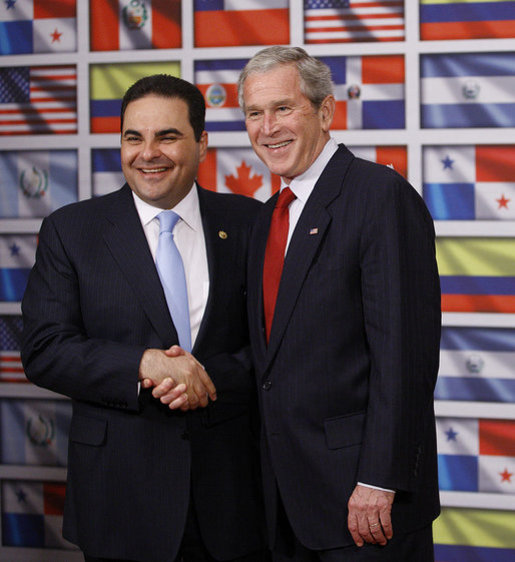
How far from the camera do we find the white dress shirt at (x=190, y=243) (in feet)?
6.22

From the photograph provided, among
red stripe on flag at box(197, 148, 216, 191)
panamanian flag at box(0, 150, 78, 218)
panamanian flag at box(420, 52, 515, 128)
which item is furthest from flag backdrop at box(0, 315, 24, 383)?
panamanian flag at box(420, 52, 515, 128)

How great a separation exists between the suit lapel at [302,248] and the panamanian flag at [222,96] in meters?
1.29

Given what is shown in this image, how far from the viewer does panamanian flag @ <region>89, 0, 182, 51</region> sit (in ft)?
9.75

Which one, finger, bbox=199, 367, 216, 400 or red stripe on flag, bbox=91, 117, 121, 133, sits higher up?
red stripe on flag, bbox=91, 117, 121, 133

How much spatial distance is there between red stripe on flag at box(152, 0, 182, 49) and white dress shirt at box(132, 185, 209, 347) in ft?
4.05

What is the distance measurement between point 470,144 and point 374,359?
4.85 ft

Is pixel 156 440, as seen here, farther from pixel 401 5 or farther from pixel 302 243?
pixel 401 5

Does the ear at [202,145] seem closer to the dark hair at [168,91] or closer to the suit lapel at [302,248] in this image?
the dark hair at [168,91]

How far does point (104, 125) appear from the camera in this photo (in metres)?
3.05

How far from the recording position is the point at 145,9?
298cm

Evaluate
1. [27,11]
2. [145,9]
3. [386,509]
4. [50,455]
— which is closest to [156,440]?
[386,509]

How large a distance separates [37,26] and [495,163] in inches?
75.6

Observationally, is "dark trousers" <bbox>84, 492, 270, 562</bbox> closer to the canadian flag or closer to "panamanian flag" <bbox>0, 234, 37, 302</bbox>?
the canadian flag

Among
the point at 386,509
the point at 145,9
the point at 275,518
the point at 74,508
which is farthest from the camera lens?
the point at 145,9
